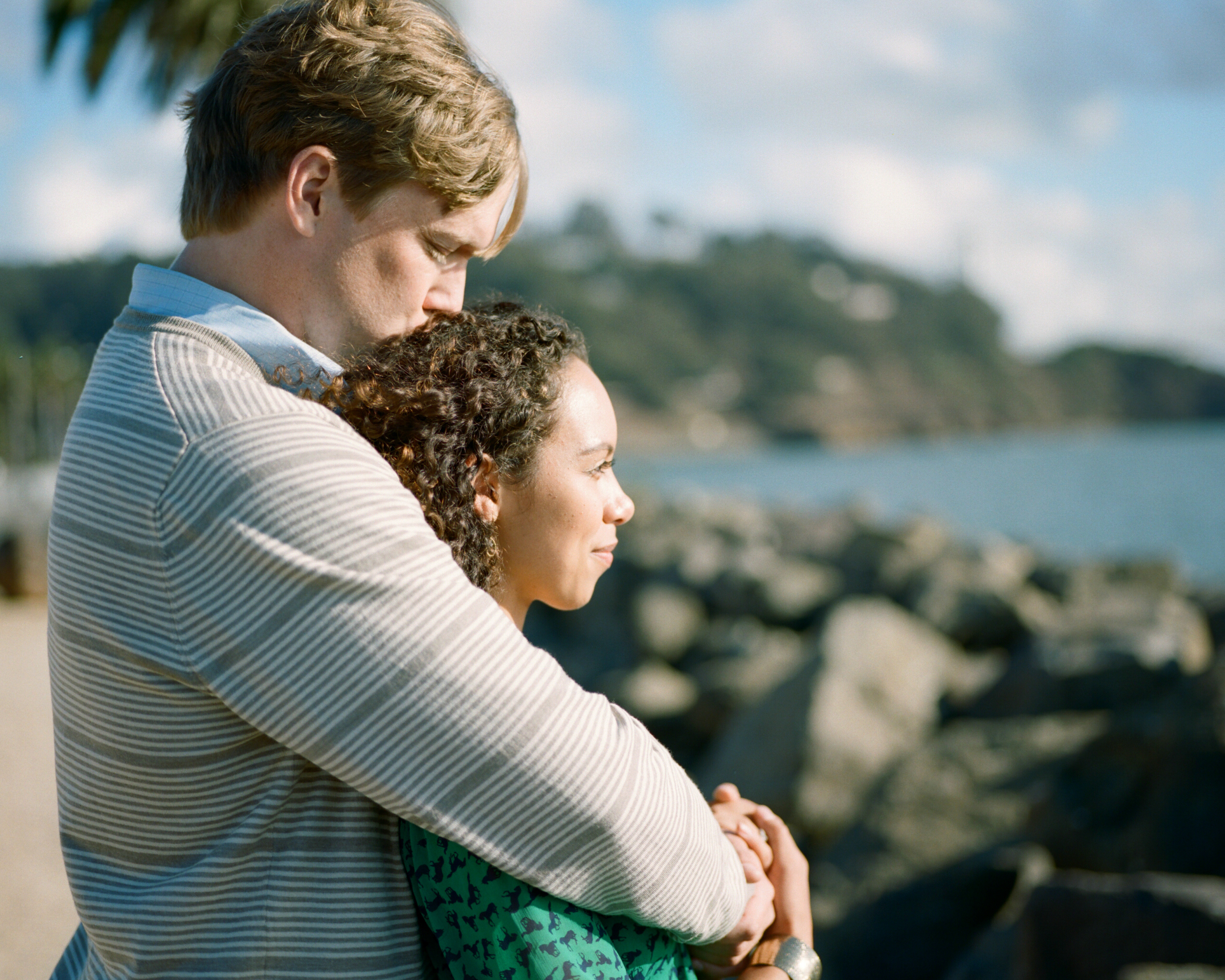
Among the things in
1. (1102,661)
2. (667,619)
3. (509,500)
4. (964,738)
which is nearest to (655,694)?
(667,619)

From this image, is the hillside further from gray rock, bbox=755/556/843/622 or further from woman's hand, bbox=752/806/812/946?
woman's hand, bbox=752/806/812/946

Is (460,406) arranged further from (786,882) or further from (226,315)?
(786,882)

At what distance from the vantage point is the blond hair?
1.47 meters

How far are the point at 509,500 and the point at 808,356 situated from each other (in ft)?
381

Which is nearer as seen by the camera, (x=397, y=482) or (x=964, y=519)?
(x=397, y=482)

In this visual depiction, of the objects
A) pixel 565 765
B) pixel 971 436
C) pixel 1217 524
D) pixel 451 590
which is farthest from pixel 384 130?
pixel 971 436

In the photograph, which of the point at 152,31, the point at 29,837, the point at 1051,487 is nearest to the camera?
the point at 29,837

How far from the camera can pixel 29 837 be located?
6.81 meters

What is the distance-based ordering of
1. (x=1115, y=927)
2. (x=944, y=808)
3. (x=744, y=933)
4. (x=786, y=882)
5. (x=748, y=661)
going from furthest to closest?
(x=748, y=661) → (x=944, y=808) → (x=1115, y=927) → (x=786, y=882) → (x=744, y=933)

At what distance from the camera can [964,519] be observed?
28828 millimetres

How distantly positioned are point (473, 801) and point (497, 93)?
3.11 ft

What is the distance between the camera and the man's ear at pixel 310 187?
1483mm

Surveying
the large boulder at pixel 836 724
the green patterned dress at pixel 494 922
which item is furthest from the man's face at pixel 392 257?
the large boulder at pixel 836 724

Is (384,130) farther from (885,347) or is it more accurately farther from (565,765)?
(885,347)
